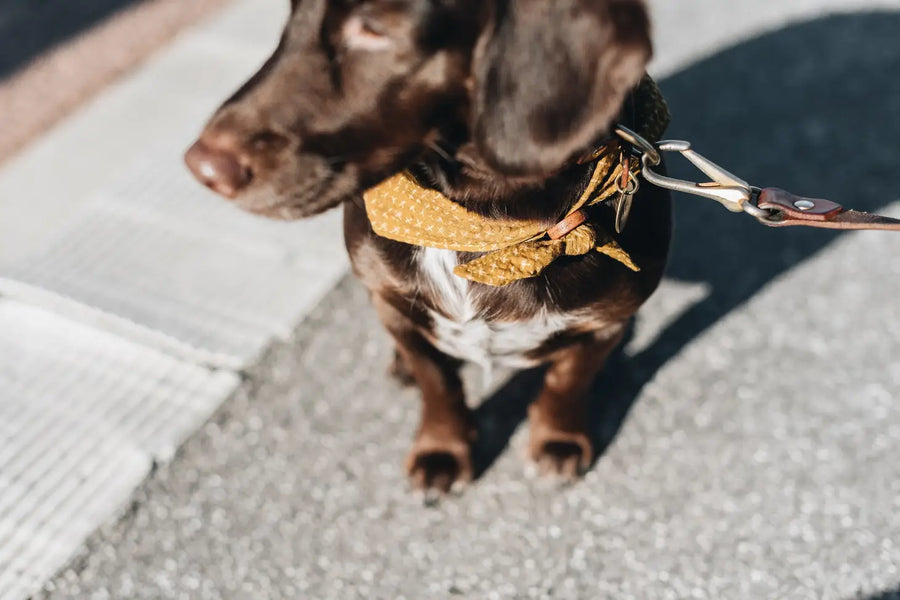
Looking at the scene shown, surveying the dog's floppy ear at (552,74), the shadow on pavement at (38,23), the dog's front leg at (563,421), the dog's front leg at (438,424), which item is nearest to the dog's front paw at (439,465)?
the dog's front leg at (438,424)

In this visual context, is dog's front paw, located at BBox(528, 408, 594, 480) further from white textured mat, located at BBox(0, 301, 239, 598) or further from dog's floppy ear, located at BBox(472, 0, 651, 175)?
dog's floppy ear, located at BBox(472, 0, 651, 175)

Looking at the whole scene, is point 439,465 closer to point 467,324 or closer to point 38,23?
point 467,324

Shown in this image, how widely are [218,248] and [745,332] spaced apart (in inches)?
73.8

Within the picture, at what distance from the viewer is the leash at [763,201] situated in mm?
1574

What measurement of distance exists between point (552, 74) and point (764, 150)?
226cm

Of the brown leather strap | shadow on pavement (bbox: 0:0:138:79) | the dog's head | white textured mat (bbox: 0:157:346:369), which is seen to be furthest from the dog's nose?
shadow on pavement (bbox: 0:0:138:79)

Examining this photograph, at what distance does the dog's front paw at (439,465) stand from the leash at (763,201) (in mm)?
1042

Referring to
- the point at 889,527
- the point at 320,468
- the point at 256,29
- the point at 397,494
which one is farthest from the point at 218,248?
the point at 889,527

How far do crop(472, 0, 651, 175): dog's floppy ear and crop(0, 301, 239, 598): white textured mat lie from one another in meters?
1.53

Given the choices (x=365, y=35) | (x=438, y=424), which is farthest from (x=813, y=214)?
(x=438, y=424)

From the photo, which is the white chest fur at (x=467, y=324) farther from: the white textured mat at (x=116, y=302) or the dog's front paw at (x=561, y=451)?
the white textured mat at (x=116, y=302)

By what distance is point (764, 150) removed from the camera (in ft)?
10.9

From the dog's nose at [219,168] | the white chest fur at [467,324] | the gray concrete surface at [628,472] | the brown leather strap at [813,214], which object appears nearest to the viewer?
the dog's nose at [219,168]

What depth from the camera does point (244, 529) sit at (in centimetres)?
228
